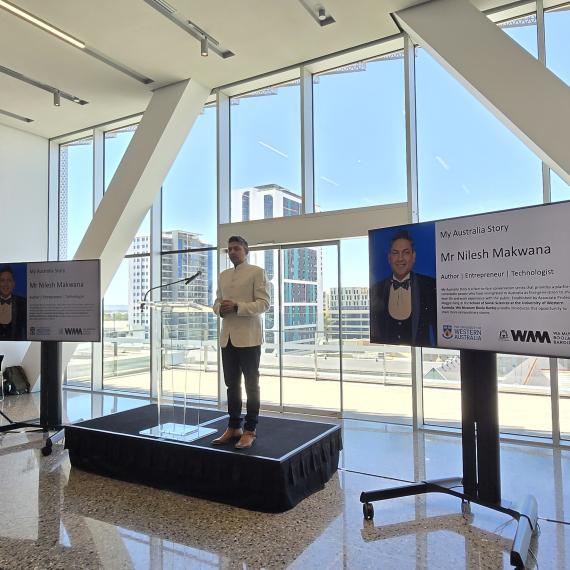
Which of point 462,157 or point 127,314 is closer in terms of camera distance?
point 462,157

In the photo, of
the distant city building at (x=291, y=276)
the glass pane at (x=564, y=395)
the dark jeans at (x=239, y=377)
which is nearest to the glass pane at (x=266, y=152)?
the distant city building at (x=291, y=276)

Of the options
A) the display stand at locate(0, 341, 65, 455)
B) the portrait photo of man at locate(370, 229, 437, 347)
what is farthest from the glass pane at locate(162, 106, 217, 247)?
the portrait photo of man at locate(370, 229, 437, 347)

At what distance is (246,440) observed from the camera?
3.24m

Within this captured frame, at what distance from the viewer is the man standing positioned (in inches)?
128

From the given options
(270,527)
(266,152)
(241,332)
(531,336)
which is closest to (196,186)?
(266,152)

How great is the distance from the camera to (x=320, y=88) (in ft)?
19.3

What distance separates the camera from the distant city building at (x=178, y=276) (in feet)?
21.7

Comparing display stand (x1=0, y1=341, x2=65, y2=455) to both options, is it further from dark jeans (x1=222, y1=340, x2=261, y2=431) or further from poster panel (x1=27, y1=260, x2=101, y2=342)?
dark jeans (x1=222, y1=340, x2=261, y2=431)

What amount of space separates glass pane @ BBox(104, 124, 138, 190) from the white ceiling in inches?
40.2

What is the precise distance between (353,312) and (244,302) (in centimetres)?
262

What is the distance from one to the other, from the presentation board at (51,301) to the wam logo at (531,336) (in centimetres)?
369

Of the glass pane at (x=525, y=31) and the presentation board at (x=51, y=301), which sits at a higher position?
the glass pane at (x=525, y=31)

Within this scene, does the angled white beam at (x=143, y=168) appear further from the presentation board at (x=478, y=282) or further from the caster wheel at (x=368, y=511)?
the caster wheel at (x=368, y=511)

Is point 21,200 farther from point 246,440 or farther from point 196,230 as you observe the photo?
point 246,440
